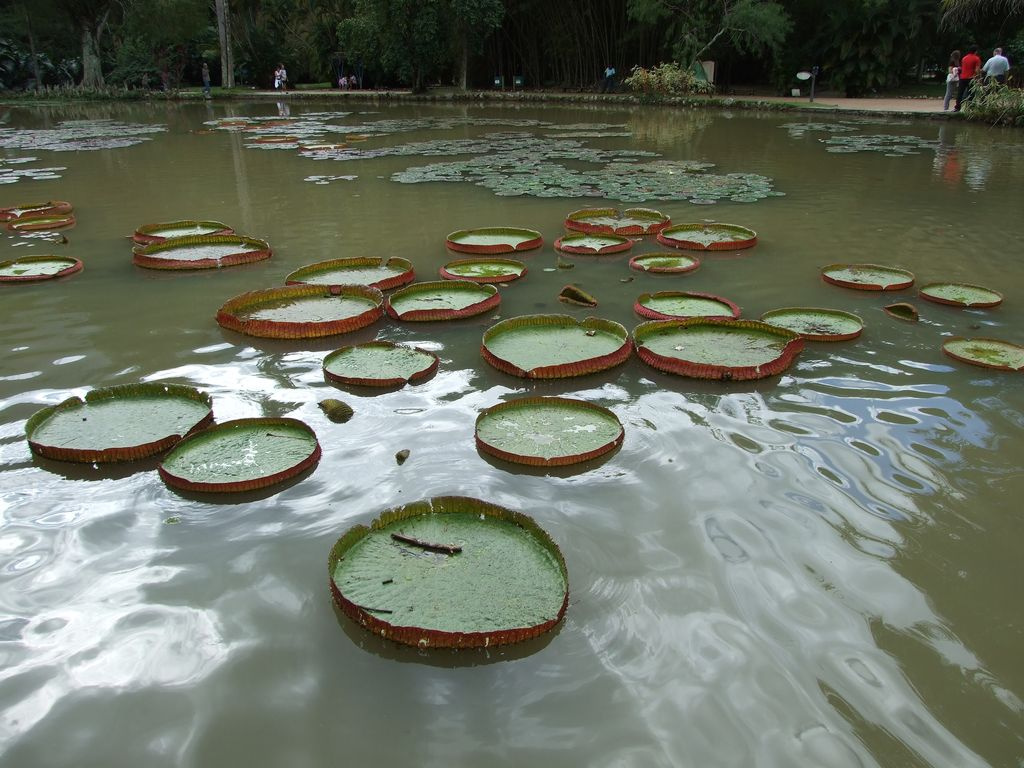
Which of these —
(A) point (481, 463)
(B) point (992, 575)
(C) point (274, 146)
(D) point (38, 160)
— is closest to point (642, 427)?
(A) point (481, 463)

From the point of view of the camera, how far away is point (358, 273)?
16.0ft

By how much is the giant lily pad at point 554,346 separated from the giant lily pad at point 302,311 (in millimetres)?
895

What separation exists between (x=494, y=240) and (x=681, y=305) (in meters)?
2.01

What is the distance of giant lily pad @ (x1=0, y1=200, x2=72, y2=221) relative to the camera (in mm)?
6703

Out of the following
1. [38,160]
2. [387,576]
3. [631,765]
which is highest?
[38,160]

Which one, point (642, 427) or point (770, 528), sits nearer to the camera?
point (770, 528)

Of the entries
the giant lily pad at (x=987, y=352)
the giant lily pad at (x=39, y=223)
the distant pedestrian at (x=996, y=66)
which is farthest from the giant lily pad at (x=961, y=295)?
the distant pedestrian at (x=996, y=66)

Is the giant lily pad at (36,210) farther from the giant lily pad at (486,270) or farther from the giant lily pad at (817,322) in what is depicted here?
the giant lily pad at (817,322)

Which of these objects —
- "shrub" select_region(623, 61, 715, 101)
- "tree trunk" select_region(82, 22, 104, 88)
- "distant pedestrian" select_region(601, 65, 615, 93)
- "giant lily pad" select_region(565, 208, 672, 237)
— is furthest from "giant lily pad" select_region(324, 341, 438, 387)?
"tree trunk" select_region(82, 22, 104, 88)

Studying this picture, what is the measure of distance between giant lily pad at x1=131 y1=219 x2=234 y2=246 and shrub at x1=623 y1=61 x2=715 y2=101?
1645cm

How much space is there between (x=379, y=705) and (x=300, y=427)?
1362 mm

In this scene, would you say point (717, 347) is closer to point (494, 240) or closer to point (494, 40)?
point (494, 240)

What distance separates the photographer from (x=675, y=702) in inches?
68.7

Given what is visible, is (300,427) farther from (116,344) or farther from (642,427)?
(116,344)
